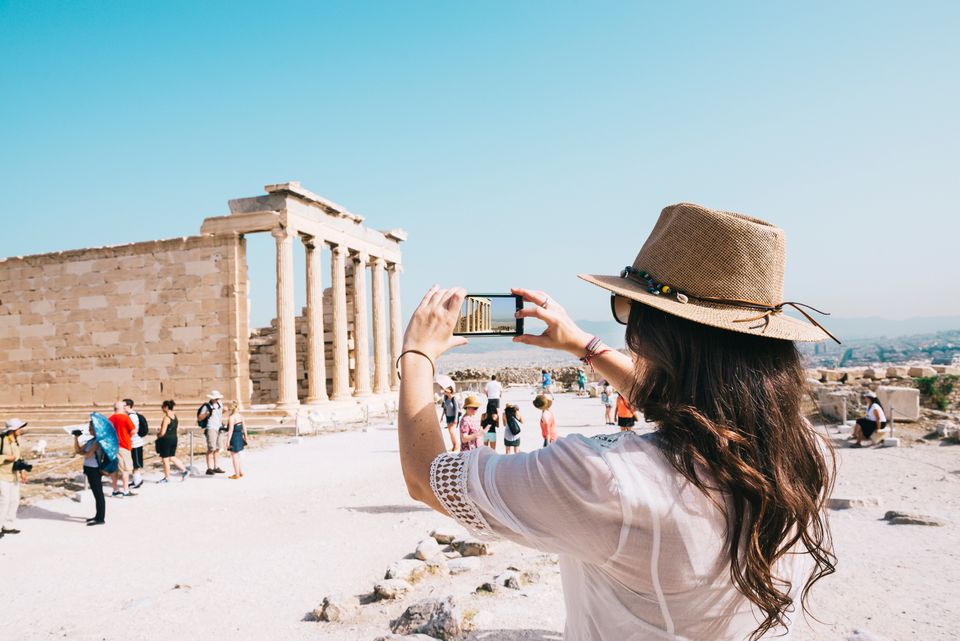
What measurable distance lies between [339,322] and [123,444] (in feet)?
47.9

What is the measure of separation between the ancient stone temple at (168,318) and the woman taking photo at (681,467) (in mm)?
20866

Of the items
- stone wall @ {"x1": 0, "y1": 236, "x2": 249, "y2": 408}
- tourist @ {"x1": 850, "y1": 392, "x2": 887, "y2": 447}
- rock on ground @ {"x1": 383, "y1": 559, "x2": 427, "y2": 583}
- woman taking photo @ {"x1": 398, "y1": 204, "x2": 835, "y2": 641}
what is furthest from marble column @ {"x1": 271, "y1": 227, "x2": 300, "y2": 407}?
woman taking photo @ {"x1": 398, "y1": 204, "x2": 835, "y2": 641}

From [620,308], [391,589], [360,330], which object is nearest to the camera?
[620,308]

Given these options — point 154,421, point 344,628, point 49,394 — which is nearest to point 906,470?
Result: point 344,628

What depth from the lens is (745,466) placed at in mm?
1462

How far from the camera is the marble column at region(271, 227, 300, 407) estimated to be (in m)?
22.2

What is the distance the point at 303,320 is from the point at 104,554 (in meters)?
19.9

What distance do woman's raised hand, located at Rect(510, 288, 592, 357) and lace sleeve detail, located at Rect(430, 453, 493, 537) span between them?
77 cm

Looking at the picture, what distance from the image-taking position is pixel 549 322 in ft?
7.56

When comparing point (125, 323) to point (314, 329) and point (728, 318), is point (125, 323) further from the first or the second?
point (728, 318)

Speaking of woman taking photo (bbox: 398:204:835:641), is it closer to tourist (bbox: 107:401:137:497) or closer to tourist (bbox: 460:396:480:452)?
tourist (bbox: 460:396:480:452)

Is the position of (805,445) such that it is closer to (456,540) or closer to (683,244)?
(683,244)

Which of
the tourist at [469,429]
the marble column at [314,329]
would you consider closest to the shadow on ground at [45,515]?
the tourist at [469,429]

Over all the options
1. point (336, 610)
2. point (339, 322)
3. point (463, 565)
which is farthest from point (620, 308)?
point (339, 322)
